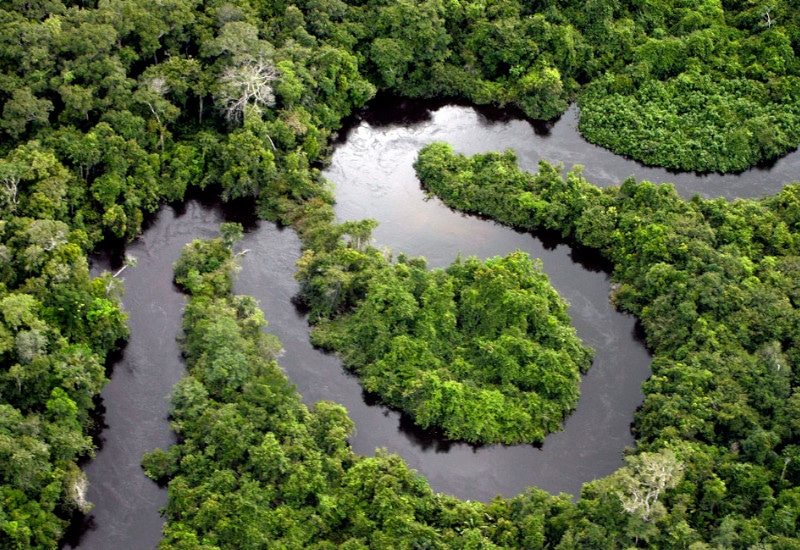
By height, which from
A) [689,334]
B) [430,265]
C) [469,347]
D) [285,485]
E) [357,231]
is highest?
[689,334]

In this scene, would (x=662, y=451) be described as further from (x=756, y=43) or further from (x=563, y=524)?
(x=756, y=43)

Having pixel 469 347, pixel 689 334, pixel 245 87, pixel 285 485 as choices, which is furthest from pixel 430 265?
pixel 285 485

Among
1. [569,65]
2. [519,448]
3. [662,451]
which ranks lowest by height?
[519,448]

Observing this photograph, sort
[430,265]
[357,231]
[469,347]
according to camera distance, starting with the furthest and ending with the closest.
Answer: [430,265] < [357,231] < [469,347]

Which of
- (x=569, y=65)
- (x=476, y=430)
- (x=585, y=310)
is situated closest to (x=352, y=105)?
(x=569, y=65)

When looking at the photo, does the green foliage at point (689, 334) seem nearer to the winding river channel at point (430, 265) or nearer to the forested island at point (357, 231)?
the forested island at point (357, 231)

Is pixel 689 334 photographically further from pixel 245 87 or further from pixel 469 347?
pixel 245 87

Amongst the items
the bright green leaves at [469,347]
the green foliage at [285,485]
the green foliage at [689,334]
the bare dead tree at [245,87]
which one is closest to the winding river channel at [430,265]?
the bright green leaves at [469,347]
